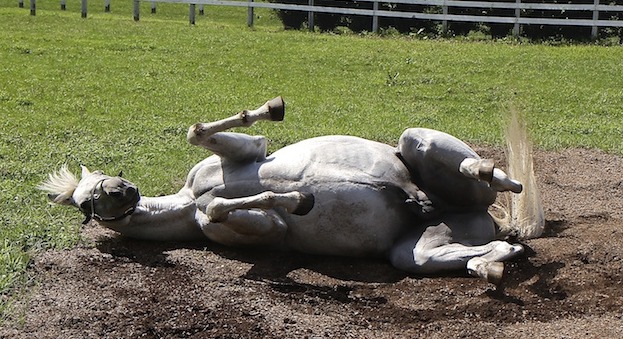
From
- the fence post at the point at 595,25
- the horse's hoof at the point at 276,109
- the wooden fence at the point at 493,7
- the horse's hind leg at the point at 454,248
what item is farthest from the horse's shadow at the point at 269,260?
the fence post at the point at 595,25

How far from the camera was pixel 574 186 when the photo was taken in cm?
777

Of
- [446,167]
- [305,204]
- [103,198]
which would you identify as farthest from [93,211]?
[446,167]

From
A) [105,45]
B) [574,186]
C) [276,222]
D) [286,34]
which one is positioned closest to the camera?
[276,222]

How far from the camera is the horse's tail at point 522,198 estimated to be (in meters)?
5.80

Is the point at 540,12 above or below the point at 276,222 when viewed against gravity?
above

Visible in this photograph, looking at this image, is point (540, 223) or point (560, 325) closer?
point (560, 325)

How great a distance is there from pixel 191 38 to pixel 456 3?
20.1ft

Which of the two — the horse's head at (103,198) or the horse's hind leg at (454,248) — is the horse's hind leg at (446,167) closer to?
the horse's hind leg at (454,248)

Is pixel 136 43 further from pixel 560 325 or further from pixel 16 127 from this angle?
pixel 560 325

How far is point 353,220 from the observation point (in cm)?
539

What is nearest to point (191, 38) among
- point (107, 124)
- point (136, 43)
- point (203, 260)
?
point (136, 43)

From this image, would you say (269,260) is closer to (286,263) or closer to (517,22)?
(286,263)

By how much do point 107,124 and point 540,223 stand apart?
6.33 meters

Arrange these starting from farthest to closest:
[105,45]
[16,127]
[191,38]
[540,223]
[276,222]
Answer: [191,38] → [105,45] → [16,127] → [540,223] → [276,222]
